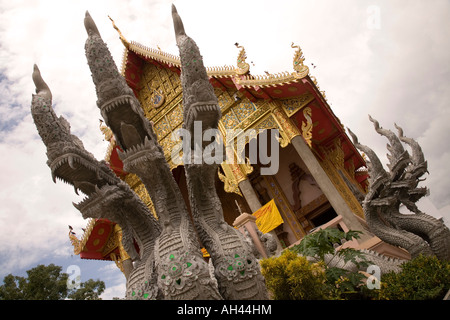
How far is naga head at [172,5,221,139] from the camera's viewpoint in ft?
8.42

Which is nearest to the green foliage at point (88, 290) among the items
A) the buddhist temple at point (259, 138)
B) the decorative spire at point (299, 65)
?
the buddhist temple at point (259, 138)

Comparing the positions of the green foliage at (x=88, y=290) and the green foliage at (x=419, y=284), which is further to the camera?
the green foliage at (x=88, y=290)

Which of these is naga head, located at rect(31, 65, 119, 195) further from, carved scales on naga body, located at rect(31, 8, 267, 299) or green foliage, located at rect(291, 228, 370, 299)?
green foliage, located at rect(291, 228, 370, 299)

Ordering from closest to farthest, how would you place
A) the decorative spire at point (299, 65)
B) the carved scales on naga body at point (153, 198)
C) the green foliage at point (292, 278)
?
the carved scales on naga body at point (153, 198), the green foliage at point (292, 278), the decorative spire at point (299, 65)

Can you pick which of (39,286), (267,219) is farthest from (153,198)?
(39,286)

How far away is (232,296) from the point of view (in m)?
2.30

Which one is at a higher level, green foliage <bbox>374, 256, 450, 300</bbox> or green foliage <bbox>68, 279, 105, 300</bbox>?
green foliage <bbox>68, 279, 105, 300</bbox>

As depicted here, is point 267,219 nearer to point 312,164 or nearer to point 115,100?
point 312,164

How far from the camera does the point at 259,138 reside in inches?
396

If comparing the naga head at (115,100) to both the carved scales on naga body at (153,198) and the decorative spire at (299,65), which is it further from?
the decorative spire at (299,65)

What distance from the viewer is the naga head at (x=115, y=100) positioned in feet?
8.30

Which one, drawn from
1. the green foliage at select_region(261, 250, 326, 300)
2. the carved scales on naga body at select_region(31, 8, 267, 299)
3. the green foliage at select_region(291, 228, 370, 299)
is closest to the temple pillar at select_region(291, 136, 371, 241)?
the green foliage at select_region(291, 228, 370, 299)

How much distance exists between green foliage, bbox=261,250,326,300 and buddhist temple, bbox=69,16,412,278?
4604 millimetres
